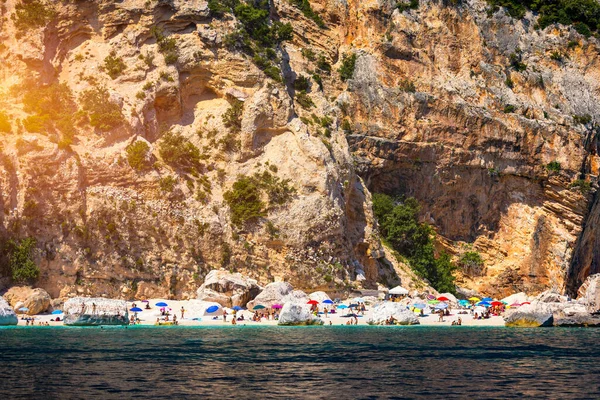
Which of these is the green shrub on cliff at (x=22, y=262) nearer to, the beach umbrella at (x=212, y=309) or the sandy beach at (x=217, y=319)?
the sandy beach at (x=217, y=319)

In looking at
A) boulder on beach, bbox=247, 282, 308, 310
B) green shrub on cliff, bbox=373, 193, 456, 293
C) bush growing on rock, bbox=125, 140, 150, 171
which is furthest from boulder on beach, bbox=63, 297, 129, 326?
green shrub on cliff, bbox=373, 193, 456, 293

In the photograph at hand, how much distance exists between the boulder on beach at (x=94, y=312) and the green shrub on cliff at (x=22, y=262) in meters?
4.99

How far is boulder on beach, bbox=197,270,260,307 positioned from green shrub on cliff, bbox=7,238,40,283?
1033 centimetres

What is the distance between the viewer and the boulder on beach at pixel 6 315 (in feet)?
148

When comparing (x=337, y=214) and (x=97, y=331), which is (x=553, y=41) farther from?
(x=97, y=331)

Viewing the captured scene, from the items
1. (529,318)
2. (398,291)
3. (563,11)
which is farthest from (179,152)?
(563,11)

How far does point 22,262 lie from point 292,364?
88.0 feet

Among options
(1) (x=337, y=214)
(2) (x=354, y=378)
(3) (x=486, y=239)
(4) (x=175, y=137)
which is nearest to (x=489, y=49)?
(3) (x=486, y=239)

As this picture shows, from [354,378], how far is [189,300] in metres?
27.8

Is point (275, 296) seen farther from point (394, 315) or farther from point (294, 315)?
point (394, 315)

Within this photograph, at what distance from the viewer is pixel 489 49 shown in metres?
77.2

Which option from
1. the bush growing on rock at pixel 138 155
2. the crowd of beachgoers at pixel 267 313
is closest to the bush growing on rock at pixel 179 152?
the bush growing on rock at pixel 138 155

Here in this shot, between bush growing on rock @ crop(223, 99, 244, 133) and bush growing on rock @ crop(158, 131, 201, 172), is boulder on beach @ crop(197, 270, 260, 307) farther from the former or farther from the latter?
bush growing on rock @ crop(223, 99, 244, 133)

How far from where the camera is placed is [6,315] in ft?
148
